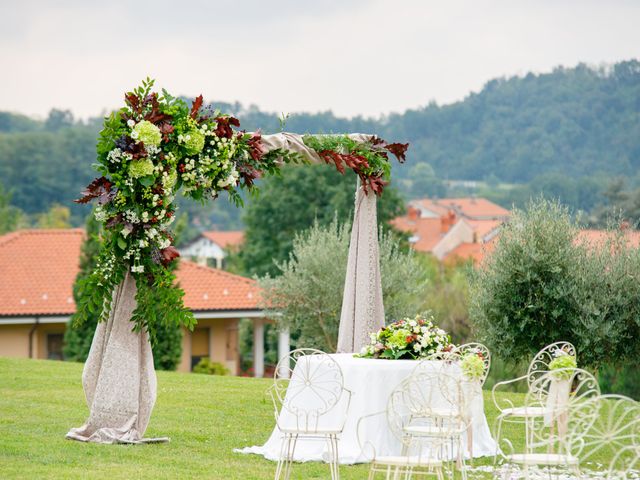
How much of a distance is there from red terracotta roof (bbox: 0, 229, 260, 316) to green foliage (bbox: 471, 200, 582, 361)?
14.0m

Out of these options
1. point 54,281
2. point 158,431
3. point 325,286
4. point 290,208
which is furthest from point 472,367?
point 290,208

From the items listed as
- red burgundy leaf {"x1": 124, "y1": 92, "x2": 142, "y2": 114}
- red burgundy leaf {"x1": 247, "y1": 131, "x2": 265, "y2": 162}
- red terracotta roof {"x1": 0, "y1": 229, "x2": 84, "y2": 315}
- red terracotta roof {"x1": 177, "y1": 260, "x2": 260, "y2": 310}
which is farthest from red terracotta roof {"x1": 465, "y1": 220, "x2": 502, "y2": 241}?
red burgundy leaf {"x1": 124, "y1": 92, "x2": 142, "y2": 114}

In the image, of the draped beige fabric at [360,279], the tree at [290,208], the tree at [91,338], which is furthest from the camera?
the tree at [290,208]

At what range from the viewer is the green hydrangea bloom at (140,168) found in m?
10.3

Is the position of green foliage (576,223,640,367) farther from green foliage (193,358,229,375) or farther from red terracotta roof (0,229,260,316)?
green foliage (193,358,229,375)

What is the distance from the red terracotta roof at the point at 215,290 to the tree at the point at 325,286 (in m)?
7.24

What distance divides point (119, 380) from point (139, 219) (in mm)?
1708

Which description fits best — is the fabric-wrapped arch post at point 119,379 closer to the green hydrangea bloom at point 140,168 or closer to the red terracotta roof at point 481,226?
the green hydrangea bloom at point 140,168

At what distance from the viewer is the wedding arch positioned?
10383 millimetres

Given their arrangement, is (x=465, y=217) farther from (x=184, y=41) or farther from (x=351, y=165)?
(x=351, y=165)

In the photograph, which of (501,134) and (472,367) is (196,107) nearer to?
(472,367)

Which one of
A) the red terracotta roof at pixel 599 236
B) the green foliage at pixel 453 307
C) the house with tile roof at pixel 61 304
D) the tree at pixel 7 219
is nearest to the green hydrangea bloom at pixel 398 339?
the red terracotta roof at pixel 599 236

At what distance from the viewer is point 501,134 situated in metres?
87.2

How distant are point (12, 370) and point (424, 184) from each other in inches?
3308
